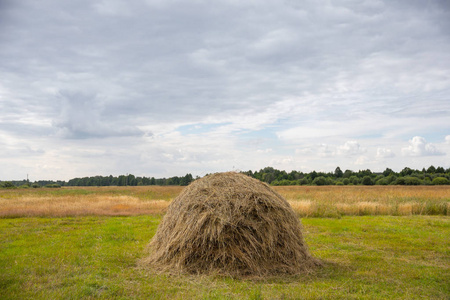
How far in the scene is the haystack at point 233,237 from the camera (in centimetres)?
867

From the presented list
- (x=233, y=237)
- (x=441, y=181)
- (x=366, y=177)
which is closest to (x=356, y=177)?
(x=366, y=177)

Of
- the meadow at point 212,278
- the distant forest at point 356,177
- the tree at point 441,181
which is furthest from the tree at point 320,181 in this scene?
the meadow at point 212,278

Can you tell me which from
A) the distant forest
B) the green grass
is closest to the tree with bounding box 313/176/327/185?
the distant forest

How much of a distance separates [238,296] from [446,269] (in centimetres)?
672

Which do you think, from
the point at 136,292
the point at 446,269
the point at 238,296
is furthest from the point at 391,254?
the point at 136,292

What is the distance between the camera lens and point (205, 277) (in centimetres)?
824

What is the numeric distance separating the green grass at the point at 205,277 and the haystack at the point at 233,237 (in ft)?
1.66

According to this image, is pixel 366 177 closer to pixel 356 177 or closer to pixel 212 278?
pixel 356 177

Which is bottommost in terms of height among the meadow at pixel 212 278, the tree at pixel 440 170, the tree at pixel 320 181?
the meadow at pixel 212 278

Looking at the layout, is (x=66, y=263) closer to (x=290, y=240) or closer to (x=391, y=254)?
(x=290, y=240)

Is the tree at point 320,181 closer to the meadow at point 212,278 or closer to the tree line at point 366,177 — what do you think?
the tree line at point 366,177

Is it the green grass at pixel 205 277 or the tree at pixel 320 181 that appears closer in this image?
the green grass at pixel 205 277

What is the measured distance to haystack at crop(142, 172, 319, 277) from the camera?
28.5ft

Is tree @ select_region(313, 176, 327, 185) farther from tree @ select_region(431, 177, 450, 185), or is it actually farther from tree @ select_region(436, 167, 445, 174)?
tree @ select_region(436, 167, 445, 174)
